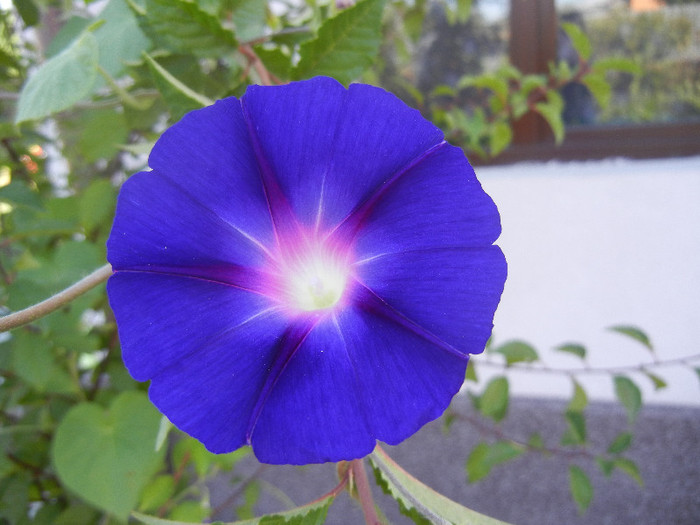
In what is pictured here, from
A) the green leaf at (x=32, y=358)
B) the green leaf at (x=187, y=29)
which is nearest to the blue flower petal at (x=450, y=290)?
the green leaf at (x=187, y=29)

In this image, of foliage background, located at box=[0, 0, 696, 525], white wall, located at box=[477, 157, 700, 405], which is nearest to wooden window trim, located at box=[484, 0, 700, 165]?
white wall, located at box=[477, 157, 700, 405]

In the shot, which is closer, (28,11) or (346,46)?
(346,46)

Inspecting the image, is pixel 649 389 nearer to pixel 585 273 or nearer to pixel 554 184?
pixel 585 273

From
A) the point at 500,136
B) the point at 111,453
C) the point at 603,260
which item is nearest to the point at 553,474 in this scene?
the point at 603,260

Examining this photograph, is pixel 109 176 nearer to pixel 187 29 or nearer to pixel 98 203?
pixel 98 203

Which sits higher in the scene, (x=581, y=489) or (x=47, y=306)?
(x=47, y=306)

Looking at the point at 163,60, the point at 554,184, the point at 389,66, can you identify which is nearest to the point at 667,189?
the point at 554,184
